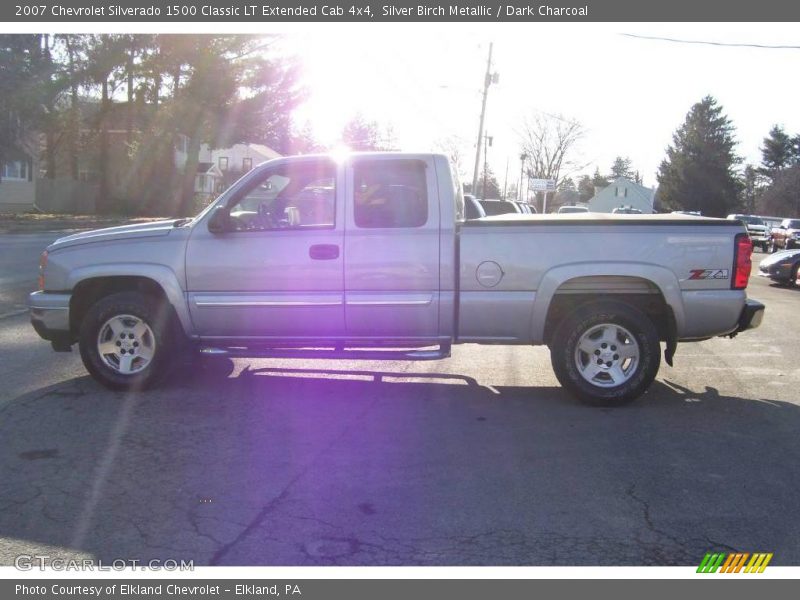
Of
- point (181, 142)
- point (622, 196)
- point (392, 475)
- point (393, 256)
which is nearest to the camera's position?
point (392, 475)

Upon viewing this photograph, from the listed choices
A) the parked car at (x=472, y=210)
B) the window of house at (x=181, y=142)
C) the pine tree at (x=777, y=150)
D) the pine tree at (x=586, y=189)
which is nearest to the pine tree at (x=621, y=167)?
the pine tree at (x=586, y=189)

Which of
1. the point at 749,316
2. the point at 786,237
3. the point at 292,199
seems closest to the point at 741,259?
the point at 749,316

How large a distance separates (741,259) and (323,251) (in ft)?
11.1

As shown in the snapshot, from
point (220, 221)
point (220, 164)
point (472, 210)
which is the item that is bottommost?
point (220, 221)

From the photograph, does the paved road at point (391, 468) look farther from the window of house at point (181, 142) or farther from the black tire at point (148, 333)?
the window of house at point (181, 142)

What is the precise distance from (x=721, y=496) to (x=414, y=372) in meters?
3.57

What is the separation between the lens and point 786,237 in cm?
3066

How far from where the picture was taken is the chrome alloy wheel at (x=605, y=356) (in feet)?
19.9

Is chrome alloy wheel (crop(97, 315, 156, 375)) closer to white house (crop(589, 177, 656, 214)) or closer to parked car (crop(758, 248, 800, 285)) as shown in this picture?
parked car (crop(758, 248, 800, 285))

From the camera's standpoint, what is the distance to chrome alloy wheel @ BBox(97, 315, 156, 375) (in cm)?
632

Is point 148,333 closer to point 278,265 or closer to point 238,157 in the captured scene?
point 278,265

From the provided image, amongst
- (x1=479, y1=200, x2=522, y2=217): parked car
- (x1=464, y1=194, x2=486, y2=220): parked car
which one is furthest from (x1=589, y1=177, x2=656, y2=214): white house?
(x1=464, y1=194, x2=486, y2=220): parked car

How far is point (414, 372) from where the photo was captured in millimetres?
7387

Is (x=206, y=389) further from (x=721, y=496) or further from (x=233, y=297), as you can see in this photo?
(x=721, y=496)
